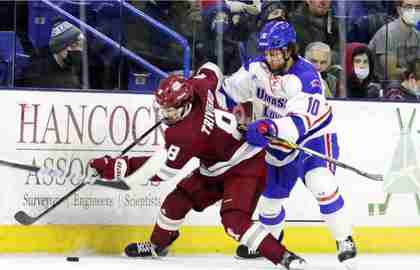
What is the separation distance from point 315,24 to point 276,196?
131cm

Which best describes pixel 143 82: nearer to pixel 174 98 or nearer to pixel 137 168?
pixel 137 168

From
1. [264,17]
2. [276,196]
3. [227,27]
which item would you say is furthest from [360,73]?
[276,196]

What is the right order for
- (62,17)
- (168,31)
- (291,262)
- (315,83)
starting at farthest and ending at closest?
1. (168,31)
2. (62,17)
3. (315,83)
4. (291,262)

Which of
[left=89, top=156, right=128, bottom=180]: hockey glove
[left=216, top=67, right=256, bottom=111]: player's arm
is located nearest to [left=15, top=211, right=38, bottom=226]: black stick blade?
[left=89, top=156, right=128, bottom=180]: hockey glove

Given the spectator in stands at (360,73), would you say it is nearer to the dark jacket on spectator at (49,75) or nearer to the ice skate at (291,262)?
the ice skate at (291,262)

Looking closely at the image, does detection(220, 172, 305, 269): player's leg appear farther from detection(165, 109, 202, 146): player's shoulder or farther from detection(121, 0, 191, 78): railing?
detection(121, 0, 191, 78): railing

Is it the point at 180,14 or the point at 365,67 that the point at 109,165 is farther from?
the point at 365,67

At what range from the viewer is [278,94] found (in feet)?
17.3

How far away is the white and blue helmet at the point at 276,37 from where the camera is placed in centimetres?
514

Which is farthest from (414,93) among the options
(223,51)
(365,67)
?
(223,51)

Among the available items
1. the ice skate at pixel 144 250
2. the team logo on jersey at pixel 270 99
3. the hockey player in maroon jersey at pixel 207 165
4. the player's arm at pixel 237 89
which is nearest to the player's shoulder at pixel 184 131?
the hockey player in maroon jersey at pixel 207 165

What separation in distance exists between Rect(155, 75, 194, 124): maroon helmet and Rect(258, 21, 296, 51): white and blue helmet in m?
0.44

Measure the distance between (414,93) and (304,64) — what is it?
1.29 m

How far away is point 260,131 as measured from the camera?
4.96 m
